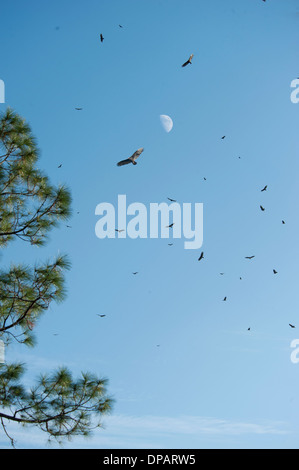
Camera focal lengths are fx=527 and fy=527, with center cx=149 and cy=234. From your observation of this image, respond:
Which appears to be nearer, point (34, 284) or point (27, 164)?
point (34, 284)

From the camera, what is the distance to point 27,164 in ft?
23.4

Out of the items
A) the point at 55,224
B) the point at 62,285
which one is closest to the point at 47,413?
the point at 62,285

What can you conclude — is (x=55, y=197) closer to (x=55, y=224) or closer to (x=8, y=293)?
(x=55, y=224)

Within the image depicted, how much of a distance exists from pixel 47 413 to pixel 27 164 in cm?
322

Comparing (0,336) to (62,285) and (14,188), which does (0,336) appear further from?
(14,188)

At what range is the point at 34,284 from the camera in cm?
644
